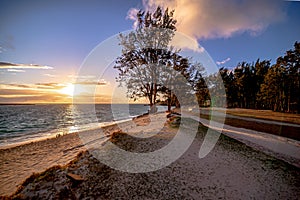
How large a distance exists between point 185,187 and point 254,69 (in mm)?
64180

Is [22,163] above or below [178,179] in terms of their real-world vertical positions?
below

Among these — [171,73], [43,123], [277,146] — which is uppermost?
[171,73]

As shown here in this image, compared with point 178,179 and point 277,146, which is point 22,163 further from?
point 277,146

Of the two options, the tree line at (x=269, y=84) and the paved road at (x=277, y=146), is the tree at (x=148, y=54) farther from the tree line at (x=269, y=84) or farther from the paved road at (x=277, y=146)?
the tree line at (x=269, y=84)

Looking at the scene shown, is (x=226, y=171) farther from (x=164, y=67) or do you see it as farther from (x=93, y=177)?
(x=164, y=67)

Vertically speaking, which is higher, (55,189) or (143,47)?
(143,47)

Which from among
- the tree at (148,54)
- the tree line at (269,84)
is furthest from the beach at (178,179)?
the tree line at (269,84)

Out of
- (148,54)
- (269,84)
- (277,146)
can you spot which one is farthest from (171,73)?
(269,84)

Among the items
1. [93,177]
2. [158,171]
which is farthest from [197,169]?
[93,177]

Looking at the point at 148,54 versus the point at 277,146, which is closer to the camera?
the point at 277,146

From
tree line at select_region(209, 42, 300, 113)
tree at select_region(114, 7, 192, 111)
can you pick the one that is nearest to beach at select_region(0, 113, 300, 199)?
tree at select_region(114, 7, 192, 111)

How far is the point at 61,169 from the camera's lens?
6.69 meters

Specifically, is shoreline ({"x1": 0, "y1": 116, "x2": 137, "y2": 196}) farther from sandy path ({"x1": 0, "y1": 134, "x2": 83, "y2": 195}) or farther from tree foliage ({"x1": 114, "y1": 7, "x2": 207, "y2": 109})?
tree foliage ({"x1": 114, "y1": 7, "x2": 207, "y2": 109})

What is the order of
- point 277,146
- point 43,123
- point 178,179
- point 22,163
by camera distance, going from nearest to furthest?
point 178,179 < point 22,163 < point 277,146 < point 43,123
